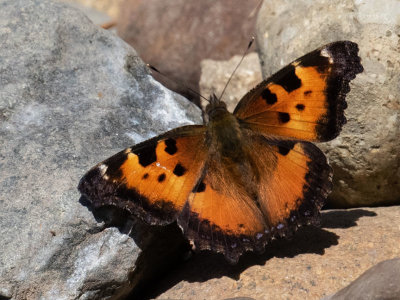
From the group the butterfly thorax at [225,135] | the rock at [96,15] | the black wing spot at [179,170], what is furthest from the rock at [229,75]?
the black wing spot at [179,170]

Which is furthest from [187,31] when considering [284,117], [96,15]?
[284,117]

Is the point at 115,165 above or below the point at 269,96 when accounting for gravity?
below

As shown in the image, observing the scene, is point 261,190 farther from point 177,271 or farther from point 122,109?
point 122,109

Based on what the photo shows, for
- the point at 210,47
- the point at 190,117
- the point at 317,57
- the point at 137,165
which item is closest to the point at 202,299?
the point at 137,165

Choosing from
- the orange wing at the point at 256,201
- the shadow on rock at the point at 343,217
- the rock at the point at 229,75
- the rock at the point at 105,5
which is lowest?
the shadow on rock at the point at 343,217

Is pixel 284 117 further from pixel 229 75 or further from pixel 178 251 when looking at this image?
pixel 229 75

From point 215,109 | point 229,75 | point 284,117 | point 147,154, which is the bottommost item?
point 147,154

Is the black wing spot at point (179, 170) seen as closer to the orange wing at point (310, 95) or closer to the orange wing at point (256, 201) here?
the orange wing at point (256, 201)
